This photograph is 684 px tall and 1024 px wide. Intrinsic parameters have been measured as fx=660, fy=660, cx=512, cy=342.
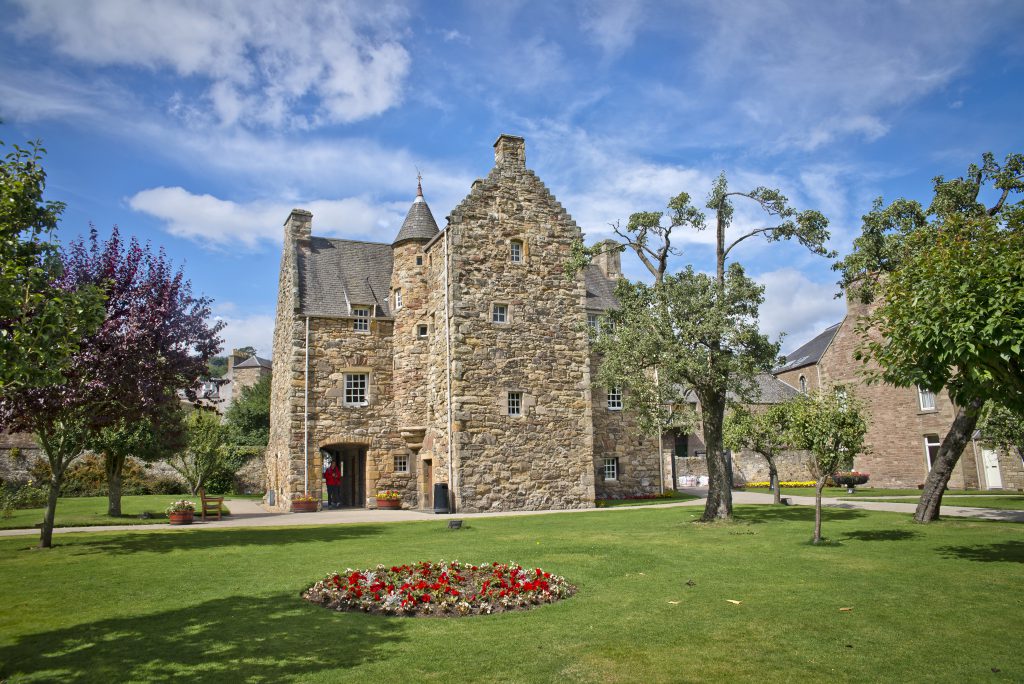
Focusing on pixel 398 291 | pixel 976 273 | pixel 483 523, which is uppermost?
pixel 398 291

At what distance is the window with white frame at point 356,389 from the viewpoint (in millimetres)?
29859

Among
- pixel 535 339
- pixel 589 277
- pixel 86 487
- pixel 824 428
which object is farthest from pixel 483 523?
pixel 86 487

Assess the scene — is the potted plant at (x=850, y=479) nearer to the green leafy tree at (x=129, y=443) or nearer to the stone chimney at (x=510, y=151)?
the stone chimney at (x=510, y=151)

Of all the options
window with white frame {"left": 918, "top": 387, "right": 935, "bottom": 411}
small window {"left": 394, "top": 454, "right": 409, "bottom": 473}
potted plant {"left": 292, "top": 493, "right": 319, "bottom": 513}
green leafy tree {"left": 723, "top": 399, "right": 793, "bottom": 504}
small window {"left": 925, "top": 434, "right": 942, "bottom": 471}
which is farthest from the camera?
window with white frame {"left": 918, "top": 387, "right": 935, "bottom": 411}

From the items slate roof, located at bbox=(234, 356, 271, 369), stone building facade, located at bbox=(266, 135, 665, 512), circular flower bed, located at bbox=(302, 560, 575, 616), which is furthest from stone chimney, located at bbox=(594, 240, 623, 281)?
slate roof, located at bbox=(234, 356, 271, 369)

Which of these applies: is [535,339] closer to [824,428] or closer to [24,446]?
[824,428]

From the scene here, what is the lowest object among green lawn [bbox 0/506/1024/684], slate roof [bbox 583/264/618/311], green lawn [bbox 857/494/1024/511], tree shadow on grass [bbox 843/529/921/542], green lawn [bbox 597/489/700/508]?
green lawn [bbox 597/489/700/508]

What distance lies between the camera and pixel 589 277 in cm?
3456

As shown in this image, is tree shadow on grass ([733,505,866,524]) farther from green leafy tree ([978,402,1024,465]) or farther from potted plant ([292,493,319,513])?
potted plant ([292,493,319,513])

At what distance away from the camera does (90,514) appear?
25500mm

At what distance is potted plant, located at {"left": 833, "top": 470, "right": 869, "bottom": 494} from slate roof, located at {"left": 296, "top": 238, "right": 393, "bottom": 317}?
26.0 m

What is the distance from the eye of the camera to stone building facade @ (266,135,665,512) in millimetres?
25922

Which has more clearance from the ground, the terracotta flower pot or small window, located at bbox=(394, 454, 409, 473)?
small window, located at bbox=(394, 454, 409, 473)

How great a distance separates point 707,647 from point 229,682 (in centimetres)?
516
